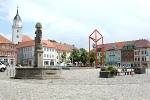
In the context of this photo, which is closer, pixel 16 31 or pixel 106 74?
pixel 106 74

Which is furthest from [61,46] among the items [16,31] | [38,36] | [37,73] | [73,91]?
[73,91]

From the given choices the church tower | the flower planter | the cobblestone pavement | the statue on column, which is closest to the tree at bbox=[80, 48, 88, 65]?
the church tower

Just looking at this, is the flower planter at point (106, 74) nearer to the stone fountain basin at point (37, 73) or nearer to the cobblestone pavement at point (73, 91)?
the stone fountain basin at point (37, 73)

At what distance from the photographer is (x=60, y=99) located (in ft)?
32.3

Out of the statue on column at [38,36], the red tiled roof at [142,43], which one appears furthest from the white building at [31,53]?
the statue on column at [38,36]

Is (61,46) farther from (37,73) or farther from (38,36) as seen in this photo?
(37,73)

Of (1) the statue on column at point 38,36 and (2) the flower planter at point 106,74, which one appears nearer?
(1) the statue on column at point 38,36

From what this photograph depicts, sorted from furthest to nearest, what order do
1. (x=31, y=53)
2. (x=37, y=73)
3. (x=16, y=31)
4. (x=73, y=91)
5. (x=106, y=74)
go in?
(x=16, y=31) < (x=31, y=53) < (x=106, y=74) < (x=37, y=73) < (x=73, y=91)

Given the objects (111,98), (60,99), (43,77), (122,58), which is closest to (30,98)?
(60,99)

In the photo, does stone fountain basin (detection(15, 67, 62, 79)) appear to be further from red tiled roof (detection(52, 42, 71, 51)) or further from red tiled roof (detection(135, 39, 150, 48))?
red tiled roof (detection(52, 42, 71, 51))

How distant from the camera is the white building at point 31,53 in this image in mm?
106000

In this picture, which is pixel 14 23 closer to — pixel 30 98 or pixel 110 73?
pixel 110 73

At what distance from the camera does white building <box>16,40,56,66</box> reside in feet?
348

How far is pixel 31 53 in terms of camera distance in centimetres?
10556
